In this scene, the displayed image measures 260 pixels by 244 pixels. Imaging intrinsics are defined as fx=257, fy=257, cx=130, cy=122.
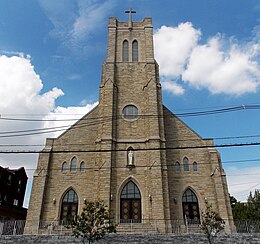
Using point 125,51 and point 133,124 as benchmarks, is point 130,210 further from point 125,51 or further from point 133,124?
point 125,51

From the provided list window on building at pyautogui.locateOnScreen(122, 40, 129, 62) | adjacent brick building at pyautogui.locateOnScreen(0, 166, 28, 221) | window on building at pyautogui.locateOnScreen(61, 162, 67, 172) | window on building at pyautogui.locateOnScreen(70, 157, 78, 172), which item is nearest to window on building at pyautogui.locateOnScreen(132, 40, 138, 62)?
window on building at pyautogui.locateOnScreen(122, 40, 129, 62)

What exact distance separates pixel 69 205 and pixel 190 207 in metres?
10.7

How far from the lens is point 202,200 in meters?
22.8

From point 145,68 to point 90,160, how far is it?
11.4 meters

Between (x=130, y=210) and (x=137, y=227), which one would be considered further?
(x=130, y=210)

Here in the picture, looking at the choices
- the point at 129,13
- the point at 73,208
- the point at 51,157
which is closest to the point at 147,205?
the point at 73,208

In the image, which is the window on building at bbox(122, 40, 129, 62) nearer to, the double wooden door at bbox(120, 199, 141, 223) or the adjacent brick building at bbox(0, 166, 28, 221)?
the double wooden door at bbox(120, 199, 141, 223)

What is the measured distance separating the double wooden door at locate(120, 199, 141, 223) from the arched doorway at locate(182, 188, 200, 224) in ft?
13.5

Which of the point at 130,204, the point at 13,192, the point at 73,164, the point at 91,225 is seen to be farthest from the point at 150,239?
the point at 13,192

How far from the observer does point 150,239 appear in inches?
628

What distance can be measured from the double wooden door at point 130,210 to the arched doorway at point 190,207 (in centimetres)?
411

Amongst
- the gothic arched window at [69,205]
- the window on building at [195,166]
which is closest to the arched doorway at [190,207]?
the window on building at [195,166]

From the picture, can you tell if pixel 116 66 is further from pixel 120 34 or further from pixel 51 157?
pixel 51 157

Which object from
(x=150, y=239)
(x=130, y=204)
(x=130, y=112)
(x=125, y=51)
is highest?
(x=125, y=51)
